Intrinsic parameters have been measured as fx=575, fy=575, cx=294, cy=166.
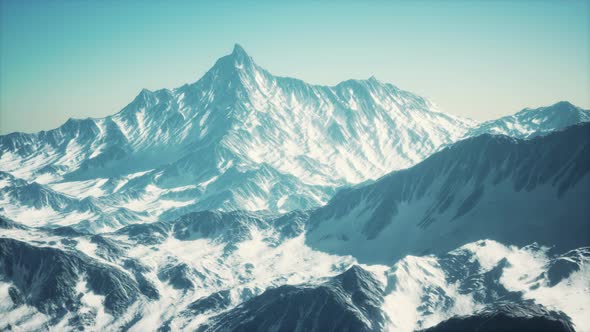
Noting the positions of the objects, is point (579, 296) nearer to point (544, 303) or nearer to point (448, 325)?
point (544, 303)

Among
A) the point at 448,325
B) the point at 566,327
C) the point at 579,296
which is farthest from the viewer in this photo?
the point at 579,296

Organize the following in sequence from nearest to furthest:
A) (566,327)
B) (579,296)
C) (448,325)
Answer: (566,327) → (448,325) → (579,296)

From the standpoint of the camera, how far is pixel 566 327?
6314 inches

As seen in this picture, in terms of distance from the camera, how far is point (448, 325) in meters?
178

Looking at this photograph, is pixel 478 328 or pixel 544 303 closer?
pixel 478 328

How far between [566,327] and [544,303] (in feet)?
134

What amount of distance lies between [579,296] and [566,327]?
146ft

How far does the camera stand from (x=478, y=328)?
170 m

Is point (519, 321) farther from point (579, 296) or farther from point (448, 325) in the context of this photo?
point (579, 296)

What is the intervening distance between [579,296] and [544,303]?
39.4ft

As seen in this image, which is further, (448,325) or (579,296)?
(579,296)

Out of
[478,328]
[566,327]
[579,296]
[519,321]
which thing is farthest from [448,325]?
[579,296]

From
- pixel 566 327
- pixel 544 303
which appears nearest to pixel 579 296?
pixel 544 303

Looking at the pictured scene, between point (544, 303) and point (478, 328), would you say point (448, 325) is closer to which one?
point (478, 328)
